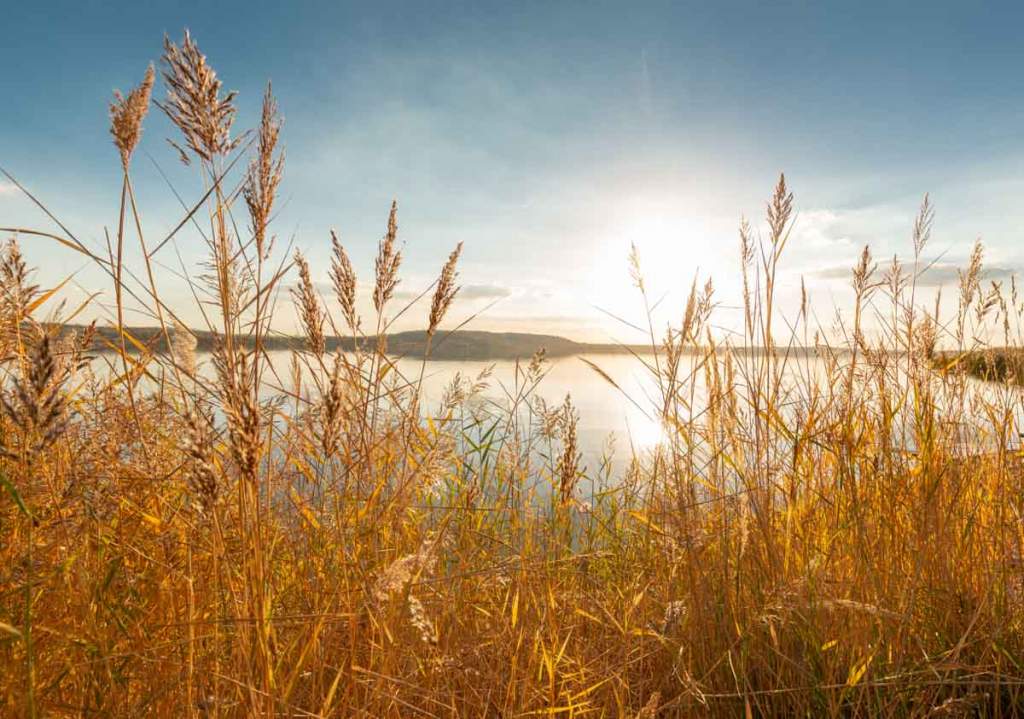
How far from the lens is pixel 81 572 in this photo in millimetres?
1309

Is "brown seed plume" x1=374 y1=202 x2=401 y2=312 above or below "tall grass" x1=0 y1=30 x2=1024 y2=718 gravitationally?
above

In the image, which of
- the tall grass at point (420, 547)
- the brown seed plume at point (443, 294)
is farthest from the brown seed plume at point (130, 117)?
the brown seed plume at point (443, 294)

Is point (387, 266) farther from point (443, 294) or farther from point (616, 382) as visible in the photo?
point (616, 382)

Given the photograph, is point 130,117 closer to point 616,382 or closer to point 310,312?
point 310,312

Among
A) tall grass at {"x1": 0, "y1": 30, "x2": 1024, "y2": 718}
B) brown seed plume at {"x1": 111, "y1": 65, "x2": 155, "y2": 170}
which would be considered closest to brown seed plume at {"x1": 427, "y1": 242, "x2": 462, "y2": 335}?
tall grass at {"x1": 0, "y1": 30, "x2": 1024, "y2": 718}

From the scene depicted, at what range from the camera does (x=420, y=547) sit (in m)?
1.59

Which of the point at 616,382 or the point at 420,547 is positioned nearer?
the point at 420,547

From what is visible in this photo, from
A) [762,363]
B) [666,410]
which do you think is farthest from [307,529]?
[762,363]

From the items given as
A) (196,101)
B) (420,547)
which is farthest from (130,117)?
(420,547)

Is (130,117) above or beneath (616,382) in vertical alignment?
above

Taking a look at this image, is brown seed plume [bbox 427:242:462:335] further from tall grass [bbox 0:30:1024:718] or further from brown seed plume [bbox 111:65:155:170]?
brown seed plume [bbox 111:65:155:170]

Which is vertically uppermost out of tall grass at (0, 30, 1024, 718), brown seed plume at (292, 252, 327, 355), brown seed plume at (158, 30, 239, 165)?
brown seed plume at (158, 30, 239, 165)

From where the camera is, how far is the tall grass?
1.37 meters

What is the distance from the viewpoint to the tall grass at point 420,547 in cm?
137
